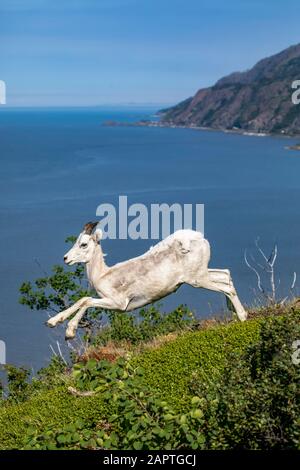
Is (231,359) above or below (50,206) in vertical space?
above

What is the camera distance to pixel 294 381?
5723 millimetres

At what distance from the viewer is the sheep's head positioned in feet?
29.7

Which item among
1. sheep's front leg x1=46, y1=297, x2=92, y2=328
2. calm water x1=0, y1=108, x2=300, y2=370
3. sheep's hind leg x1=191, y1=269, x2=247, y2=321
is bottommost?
calm water x1=0, y1=108, x2=300, y2=370

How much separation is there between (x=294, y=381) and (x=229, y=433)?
0.59 metres

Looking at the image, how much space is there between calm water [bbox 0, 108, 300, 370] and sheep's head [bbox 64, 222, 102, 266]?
12.2ft

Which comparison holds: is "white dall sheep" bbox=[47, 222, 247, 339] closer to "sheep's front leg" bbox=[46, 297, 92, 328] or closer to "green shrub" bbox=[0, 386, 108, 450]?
"sheep's front leg" bbox=[46, 297, 92, 328]

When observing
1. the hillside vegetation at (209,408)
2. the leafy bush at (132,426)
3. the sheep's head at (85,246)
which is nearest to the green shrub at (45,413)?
the hillside vegetation at (209,408)

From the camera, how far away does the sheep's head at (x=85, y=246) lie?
9.05 m

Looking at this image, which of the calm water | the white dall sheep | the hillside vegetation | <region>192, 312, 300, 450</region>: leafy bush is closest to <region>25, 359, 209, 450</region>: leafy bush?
the hillside vegetation

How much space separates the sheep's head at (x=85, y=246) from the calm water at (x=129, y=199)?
3.72m

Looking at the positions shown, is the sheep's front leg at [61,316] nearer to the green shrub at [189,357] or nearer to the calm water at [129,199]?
the green shrub at [189,357]

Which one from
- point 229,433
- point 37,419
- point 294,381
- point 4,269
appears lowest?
point 4,269

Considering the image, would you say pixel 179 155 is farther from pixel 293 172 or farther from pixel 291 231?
pixel 291 231

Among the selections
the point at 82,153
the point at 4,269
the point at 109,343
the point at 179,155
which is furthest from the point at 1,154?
the point at 109,343
